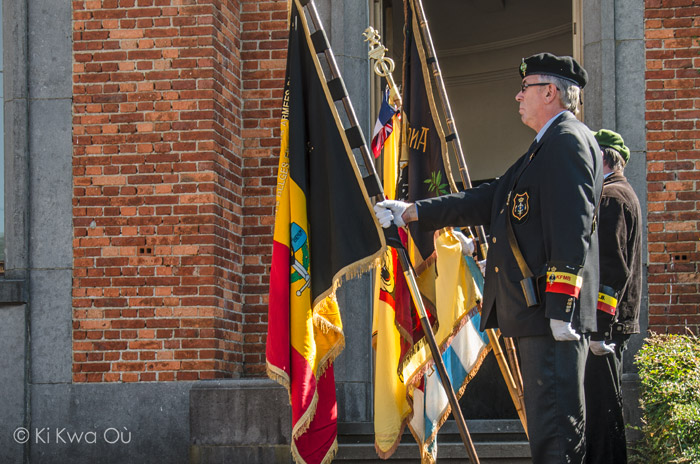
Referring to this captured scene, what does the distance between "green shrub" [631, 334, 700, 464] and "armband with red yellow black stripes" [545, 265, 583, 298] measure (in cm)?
210

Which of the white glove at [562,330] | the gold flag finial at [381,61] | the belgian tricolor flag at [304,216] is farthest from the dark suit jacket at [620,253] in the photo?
the gold flag finial at [381,61]

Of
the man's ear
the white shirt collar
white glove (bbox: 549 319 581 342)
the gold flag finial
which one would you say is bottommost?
white glove (bbox: 549 319 581 342)

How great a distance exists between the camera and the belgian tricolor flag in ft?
18.4

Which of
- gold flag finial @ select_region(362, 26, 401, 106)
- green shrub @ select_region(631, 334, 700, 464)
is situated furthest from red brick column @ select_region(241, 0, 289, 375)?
green shrub @ select_region(631, 334, 700, 464)

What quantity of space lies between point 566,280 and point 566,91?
976 millimetres

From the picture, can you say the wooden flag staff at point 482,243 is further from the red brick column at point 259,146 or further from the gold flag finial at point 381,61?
the red brick column at point 259,146

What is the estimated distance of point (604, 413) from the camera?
18.0ft

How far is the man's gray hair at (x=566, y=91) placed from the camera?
478 centimetres

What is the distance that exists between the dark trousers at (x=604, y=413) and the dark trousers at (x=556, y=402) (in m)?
1.14

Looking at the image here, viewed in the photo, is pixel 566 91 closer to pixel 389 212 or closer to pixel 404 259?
pixel 389 212

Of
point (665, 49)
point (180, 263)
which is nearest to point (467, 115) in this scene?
point (665, 49)

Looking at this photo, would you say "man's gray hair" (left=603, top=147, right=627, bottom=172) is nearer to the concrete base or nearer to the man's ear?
the man's ear

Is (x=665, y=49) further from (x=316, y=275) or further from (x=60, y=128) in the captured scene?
(x=60, y=128)

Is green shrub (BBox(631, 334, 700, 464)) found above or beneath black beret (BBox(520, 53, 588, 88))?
beneath
